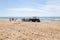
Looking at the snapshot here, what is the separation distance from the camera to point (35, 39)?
13.1 m

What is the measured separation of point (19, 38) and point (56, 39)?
13.0 feet

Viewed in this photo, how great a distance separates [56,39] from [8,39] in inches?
200

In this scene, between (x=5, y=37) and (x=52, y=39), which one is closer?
(x=5, y=37)

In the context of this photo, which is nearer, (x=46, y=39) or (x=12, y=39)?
(x=12, y=39)

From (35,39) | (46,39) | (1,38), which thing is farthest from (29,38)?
(1,38)

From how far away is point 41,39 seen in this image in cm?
1325

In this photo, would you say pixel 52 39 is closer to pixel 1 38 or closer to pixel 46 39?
pixel 46 39

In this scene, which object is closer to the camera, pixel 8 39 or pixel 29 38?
pixel 8 39

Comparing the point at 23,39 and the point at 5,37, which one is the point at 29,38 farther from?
the point at 5,37

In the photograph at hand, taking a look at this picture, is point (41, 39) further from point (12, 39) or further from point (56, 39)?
point (12, 39)

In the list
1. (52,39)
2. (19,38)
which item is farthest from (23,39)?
(52,39)

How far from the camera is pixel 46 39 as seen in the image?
13.3 metres

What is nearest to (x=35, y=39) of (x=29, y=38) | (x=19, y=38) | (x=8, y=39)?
(x=29, y=38)

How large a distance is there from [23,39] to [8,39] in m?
1.46
